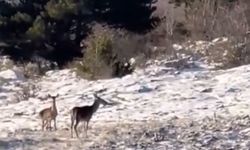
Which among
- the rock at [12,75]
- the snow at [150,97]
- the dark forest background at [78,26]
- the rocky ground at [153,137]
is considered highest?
the dark forest background at [78,26]

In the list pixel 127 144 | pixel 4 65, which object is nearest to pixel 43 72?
pixel 4 65

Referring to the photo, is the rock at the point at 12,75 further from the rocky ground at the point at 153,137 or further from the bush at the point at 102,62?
the rocky ground at the point at 153,137

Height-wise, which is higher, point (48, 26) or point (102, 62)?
point (48, 26)

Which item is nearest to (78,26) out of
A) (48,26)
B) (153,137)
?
(48,26)

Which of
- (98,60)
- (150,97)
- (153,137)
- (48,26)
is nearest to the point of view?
(153,137)

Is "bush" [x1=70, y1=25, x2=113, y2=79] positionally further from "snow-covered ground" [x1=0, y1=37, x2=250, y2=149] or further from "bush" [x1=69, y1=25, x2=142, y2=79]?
"snow-covered ground" [x1=0, y1=37, x2=250, y2=149]

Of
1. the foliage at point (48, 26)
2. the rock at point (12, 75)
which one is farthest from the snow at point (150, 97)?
the foliage at point (48, 26)

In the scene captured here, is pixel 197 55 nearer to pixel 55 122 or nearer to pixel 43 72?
pixel 43 72

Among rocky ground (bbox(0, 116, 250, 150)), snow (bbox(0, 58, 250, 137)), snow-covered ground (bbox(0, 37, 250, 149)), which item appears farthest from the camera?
snow (bbox(0, 58, 250, 137))

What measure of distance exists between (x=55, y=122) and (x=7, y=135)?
94cm

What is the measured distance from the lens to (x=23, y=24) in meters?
27.0

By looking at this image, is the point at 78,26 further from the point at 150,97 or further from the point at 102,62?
the point at 150,97

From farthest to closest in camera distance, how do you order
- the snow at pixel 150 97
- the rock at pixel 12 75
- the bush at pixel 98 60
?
the rock at pixel 12 75
the bush at pixel 98 60
the snow at pixel 150 97

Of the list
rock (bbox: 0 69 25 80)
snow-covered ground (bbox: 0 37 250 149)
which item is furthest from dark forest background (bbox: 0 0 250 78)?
snow-covered ground (bbox: 0 37 250 149)
